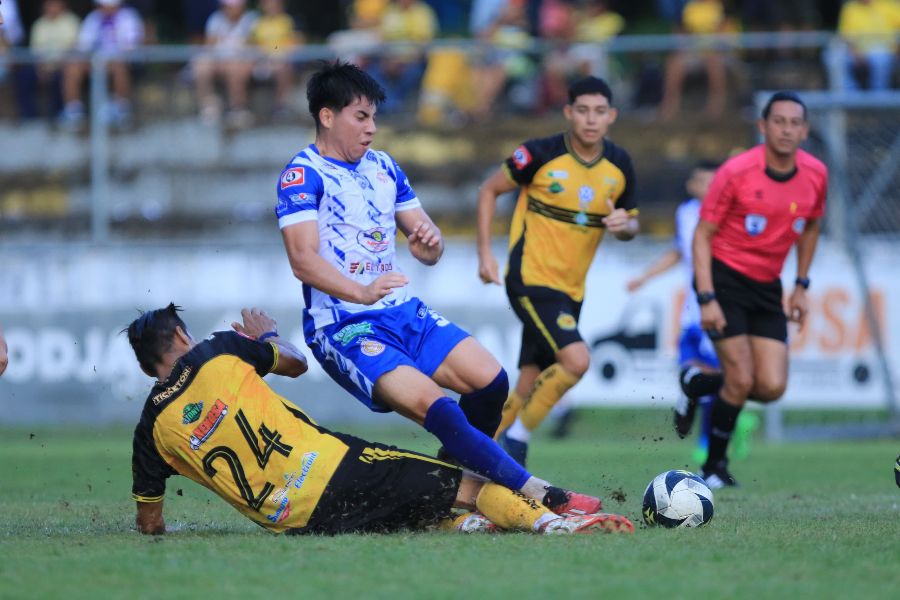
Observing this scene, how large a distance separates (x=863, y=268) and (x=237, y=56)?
7.64m

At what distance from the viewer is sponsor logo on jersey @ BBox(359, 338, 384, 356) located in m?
6.96

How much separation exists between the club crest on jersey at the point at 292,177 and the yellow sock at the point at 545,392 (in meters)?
2.95

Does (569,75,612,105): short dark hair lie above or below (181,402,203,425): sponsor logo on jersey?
above

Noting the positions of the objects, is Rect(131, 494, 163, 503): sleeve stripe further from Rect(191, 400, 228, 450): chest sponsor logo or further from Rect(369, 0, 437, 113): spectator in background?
Rect(369, 0, 437, 113): spectator in background

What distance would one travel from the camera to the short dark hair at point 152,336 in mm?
6695

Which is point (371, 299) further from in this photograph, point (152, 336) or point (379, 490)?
point (152, 336)

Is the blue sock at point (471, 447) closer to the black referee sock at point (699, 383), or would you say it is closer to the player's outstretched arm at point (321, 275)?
the player's outstretched arm at point (321, 275)

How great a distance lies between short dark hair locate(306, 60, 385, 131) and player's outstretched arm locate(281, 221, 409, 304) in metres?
0.73

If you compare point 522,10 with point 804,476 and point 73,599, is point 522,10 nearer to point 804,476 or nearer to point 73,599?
point 804,476

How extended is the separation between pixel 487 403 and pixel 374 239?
104 centimetres

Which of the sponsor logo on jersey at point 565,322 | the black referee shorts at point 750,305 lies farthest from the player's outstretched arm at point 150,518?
the black referee shorts at point 750,305

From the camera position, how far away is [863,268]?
1464cm

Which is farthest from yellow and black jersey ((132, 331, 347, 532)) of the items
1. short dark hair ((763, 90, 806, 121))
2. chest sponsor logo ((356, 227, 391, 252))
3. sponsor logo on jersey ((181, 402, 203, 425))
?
short dark hair ((763, 90, 806, 121))

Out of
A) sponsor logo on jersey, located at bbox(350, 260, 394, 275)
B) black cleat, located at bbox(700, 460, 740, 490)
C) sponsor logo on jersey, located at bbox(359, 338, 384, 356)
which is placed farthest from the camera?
black cleat, located at bbox(700, 460, 740, 490)
